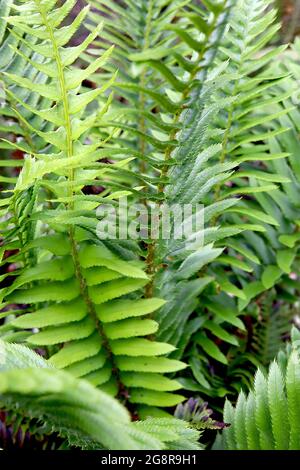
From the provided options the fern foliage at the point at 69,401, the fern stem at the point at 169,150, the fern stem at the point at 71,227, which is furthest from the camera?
the fern stem at the point at 71,227

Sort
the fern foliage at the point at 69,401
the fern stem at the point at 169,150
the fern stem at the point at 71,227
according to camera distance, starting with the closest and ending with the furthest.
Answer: the fern foliage at the point at 69,401
the fern stem at the point at 169,150
the fern stem at the point at 71,227

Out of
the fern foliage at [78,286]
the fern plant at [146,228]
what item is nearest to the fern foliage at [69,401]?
the fern plant at [146,228]

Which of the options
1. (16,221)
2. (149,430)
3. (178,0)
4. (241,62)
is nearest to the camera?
(149,430)

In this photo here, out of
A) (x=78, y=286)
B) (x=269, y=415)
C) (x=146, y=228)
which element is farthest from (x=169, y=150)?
(x=269, y=415)

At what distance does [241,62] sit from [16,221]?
44cm

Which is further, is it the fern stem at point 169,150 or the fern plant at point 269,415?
the fern plant at point 269,415

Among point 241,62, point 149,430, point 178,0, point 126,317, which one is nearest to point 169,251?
point 126,317

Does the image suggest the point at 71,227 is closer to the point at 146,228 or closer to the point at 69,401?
the point at 146,228

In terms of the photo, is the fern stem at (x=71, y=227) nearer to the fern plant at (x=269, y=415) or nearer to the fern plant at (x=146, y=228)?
the fern plant at (x=146, y=228)

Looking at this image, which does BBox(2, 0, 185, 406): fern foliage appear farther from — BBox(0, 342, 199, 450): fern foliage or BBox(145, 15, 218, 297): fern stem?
BBox(0, 342, 199, 450): fern foliage

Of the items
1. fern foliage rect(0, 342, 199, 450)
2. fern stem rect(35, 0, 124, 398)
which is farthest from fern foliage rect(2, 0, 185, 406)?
fern foliage rect(0, 342, 199, 450)

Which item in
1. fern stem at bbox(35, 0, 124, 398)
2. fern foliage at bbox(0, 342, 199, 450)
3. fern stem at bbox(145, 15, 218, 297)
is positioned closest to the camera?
fern foliage at bbox(0, 342, 199, 450)

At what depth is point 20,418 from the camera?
79 centimetres

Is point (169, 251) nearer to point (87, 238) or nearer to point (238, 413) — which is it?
point (87, 238)
